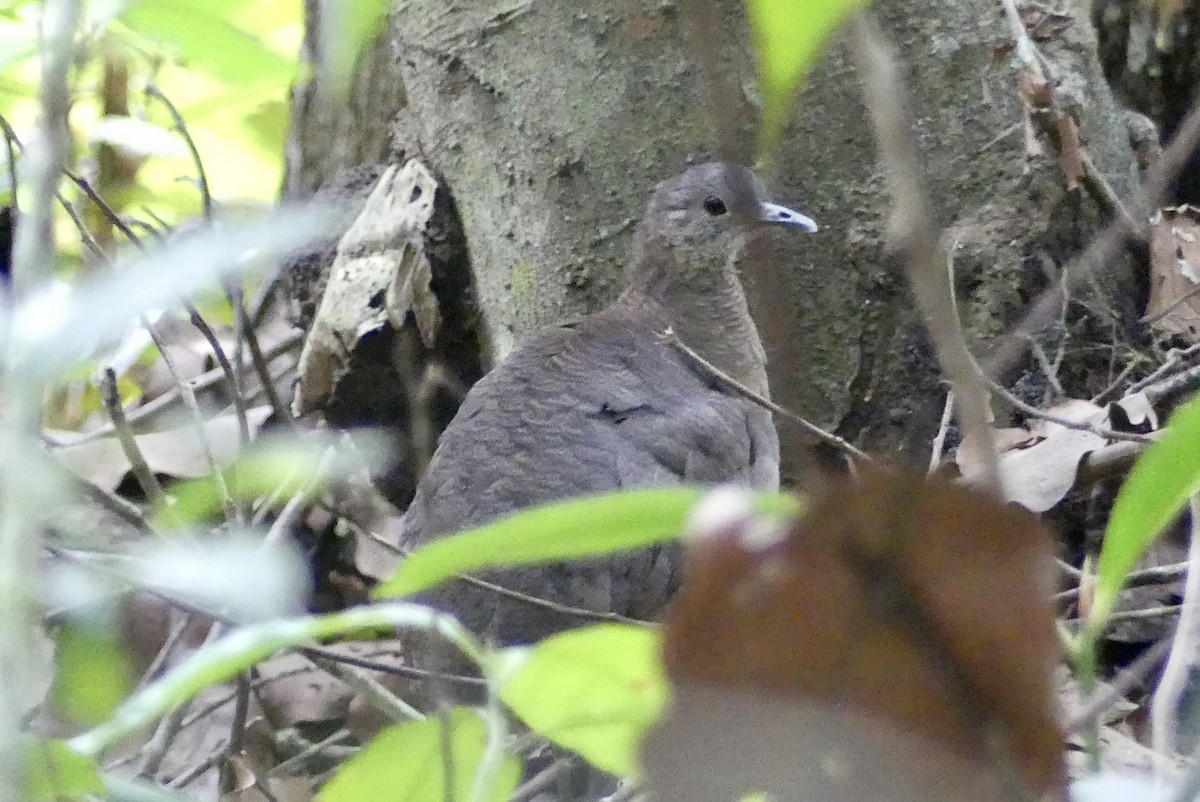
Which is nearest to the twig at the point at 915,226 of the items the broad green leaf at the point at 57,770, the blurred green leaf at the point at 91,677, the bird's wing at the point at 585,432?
the broad green leaf at the point at 57,770

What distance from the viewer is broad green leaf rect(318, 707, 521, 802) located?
2.31ft

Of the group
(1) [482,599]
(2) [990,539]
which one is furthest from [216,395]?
(2) [990,539]

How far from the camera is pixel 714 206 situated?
9.46 ft

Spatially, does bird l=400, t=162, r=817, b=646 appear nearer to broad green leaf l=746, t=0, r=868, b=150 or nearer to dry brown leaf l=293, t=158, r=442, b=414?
dry brown leaf l=293, t=158, r=442, b=414

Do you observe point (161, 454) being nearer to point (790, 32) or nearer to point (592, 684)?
point (592, 684)

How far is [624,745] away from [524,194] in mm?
2400

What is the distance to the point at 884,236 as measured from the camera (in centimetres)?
273

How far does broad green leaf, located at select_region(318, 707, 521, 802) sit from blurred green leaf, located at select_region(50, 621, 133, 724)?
0.78 meters

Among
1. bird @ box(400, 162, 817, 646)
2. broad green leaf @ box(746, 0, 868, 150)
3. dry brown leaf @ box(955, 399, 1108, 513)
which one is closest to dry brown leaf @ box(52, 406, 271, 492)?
bird @ box(400, 162, 817, 646)

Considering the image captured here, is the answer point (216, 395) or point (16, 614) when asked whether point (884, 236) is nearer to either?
point (216, 395)

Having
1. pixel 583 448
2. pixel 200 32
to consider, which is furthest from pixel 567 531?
pixel 583 448

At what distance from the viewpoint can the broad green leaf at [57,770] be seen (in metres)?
0.64

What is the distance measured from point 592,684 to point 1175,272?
2.33 meters

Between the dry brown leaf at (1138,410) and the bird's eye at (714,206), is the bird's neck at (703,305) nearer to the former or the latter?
the bird's eye at (714,206)
